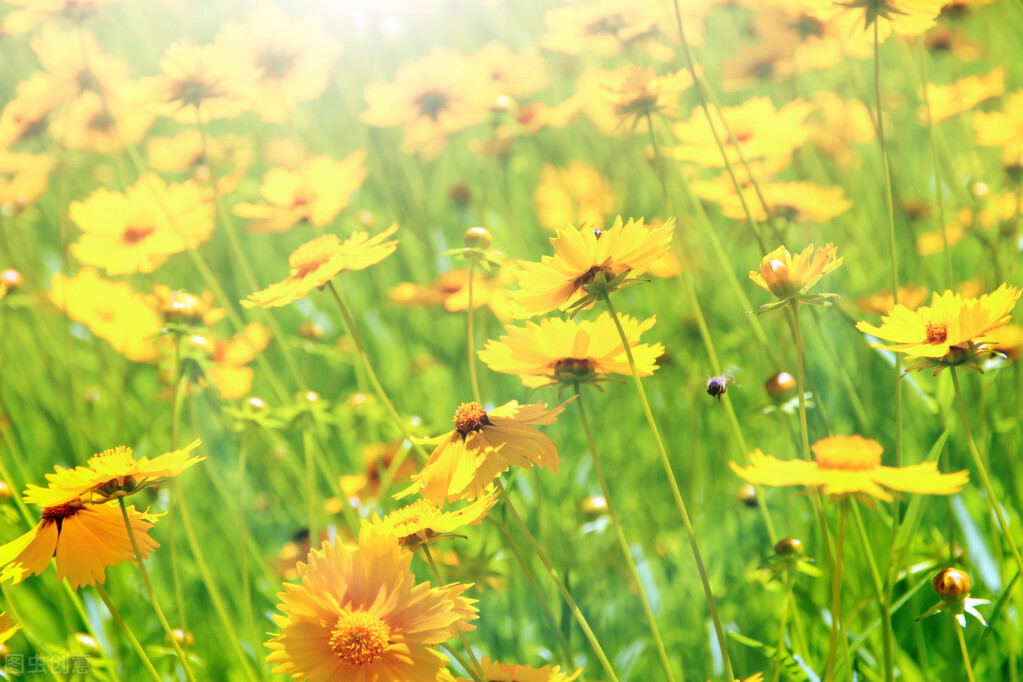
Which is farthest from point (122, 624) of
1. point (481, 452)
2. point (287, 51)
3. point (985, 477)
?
point (287, 51)

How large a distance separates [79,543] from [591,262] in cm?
34

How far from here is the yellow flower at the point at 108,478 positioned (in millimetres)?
383

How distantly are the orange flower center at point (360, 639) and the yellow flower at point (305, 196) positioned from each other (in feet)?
2.06

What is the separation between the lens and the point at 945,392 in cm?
59

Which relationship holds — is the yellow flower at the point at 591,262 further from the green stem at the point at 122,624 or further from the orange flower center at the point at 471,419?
the green stem at the point at 122,624

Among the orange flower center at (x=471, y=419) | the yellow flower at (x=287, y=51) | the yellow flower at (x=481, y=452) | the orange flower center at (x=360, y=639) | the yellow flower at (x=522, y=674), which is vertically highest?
the yellow flower at (x=287, y=51)

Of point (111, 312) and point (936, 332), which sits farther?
point (111, 312)

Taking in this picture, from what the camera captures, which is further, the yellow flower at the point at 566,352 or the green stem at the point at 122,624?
the yellow flower at the point at 566,352

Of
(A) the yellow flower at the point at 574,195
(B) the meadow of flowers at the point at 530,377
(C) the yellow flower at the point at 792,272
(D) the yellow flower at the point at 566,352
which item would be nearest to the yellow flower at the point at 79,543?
(B) the meadow of flowers at the point at 530,377

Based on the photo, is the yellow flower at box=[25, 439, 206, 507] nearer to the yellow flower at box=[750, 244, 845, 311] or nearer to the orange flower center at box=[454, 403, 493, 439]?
the orange flower center at box=[454, 403, 493, 439]

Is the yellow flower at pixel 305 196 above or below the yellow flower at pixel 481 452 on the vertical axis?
above

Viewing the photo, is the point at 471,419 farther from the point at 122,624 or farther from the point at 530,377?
the point at 122,624

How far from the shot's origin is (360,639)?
13.5 inches

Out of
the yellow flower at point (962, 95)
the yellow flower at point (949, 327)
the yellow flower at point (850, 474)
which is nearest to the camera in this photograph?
the yellow flower at point (850, 474)
